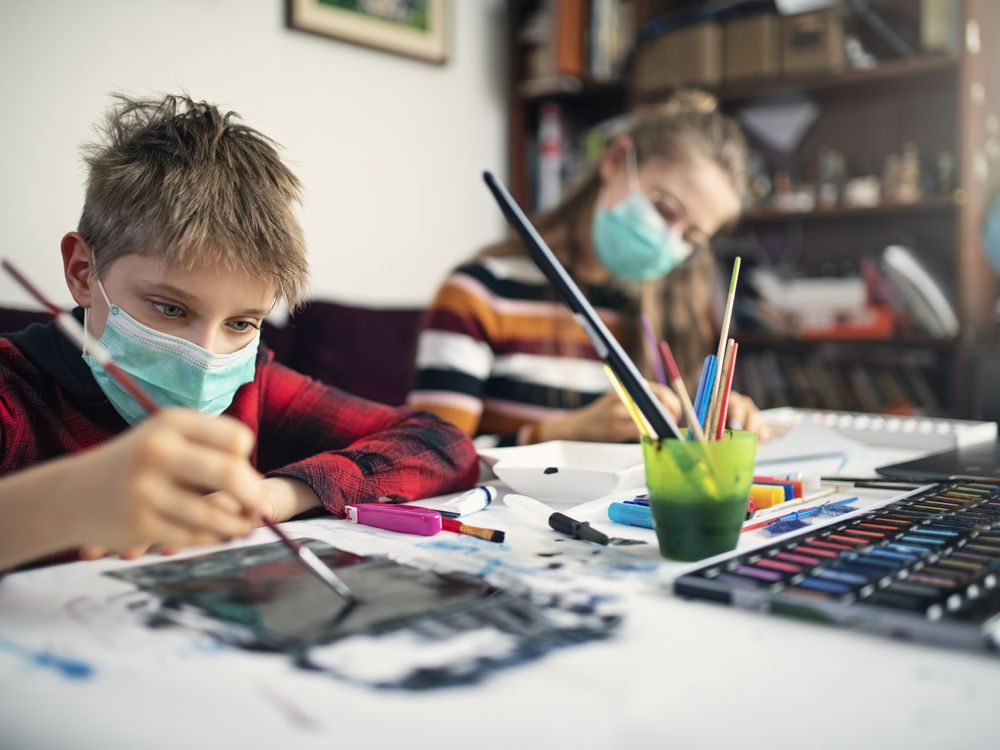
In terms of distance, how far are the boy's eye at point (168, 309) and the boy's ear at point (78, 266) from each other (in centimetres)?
8

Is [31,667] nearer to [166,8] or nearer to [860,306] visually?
[166,8]

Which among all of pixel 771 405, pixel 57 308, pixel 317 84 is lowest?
pixel 771 405

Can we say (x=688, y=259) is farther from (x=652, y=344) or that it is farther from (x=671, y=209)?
(x=652, y=344)

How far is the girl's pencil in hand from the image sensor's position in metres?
0.60

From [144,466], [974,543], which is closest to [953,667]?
[974,543]

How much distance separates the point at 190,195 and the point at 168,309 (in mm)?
102

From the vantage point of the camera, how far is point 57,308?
463mm

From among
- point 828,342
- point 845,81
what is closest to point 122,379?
point 828,342

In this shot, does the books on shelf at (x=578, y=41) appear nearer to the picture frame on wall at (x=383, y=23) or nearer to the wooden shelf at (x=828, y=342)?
the picture frame on wall at (x=383, y=23)

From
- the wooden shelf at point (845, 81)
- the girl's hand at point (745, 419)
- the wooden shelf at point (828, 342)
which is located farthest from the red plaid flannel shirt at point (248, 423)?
the wooden shelf at point (845, 81)

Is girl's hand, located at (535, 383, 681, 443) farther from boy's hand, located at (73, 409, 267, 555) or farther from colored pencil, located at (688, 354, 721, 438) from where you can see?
boy's hand, located at (73, 409, 267, 555)

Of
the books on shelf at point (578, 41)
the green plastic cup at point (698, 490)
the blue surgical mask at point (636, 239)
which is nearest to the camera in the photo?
the green plastic cup at point (698, 490)

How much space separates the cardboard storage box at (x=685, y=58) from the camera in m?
2.29

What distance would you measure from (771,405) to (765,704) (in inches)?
82.7
